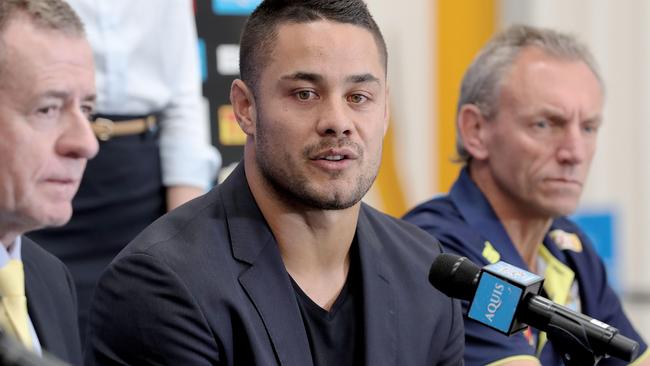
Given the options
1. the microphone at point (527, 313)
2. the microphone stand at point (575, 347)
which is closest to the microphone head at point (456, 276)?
the microphone at point (527, 313)

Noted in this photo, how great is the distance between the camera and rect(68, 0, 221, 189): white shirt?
2.80 m

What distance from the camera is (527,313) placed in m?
1.60

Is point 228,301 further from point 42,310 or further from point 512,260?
point 512,260

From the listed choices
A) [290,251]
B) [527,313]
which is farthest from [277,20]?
[527,313]

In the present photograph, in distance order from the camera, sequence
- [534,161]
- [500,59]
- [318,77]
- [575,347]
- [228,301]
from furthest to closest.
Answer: [500,59]
[534,161]
[318,77]
[228,301]
[575,347]

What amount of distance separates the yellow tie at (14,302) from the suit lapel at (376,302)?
597mm

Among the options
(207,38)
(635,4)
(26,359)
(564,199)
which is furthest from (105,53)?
(635,4)

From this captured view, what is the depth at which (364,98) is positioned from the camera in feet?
6.63

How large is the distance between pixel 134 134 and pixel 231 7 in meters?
0.95

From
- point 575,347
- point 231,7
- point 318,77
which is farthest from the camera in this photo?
point 231,7

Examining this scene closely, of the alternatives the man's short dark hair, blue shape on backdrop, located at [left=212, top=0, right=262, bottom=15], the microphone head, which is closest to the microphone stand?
the microphone head

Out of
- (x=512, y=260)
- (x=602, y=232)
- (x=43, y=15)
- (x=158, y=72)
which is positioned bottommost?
(x=602, y=232)

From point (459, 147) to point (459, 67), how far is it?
2.06m

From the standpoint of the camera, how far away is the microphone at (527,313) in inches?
61.2
